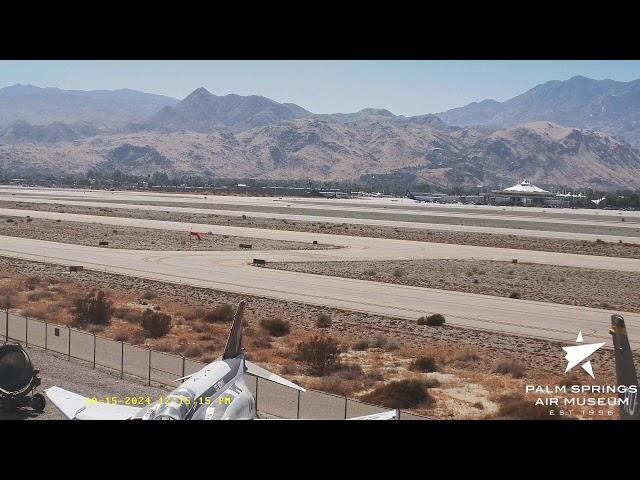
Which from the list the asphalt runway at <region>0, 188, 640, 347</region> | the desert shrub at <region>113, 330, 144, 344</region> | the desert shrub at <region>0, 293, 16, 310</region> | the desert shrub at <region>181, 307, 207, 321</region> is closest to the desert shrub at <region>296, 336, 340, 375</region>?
the desert shrub at <region>113, 330, 144, 344</region>

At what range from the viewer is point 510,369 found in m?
26.4

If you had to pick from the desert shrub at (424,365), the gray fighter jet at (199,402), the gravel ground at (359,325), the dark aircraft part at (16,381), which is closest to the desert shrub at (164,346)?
the gravel ground at (359,325)

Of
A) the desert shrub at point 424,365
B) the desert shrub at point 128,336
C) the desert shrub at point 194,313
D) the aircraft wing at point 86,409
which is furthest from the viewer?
Answer: the desert shrub at point 194,313

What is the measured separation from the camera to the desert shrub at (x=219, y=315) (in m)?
34.8

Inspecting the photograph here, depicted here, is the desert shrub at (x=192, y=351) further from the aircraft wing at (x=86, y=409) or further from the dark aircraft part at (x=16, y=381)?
the aircraft wing at (x=86, y=409)

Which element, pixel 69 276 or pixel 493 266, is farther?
pixel 493 266

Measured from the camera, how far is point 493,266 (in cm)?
6103

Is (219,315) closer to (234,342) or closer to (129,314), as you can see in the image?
(129,314)

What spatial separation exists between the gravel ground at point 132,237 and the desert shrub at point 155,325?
36.3m

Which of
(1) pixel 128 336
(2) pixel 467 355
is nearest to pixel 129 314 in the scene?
(1) pixel 128 336

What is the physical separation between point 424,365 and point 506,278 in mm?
29059
